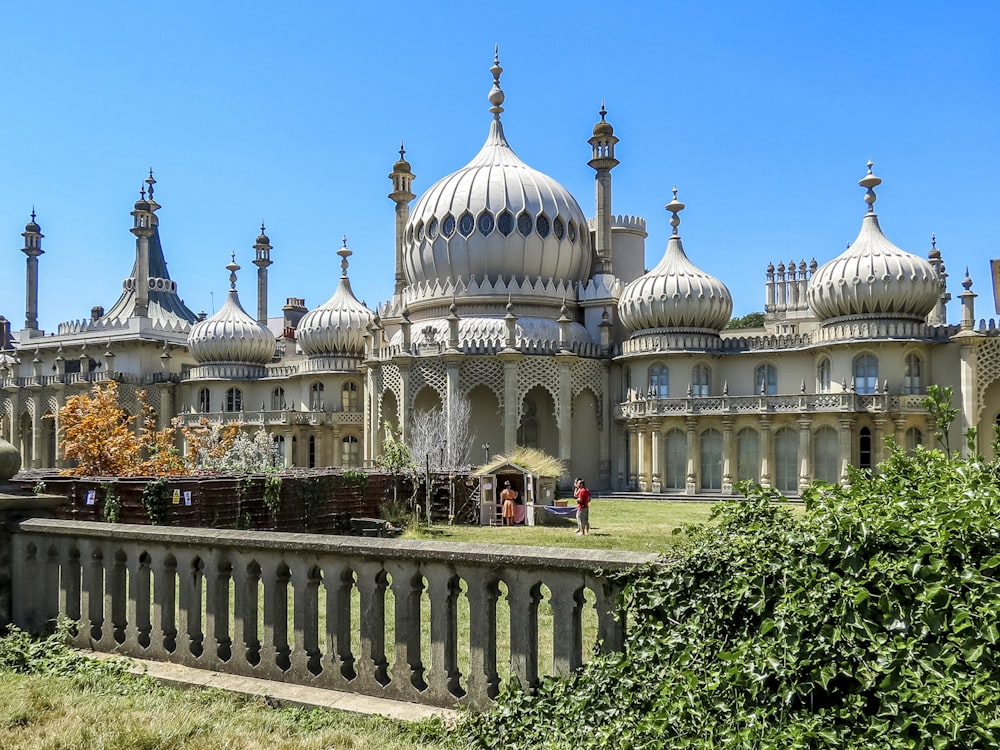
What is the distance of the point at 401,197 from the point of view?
1651 inches

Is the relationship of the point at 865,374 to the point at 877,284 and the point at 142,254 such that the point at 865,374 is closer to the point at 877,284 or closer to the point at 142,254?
the point at 877,284

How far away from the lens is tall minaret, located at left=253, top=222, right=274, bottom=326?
192 ft

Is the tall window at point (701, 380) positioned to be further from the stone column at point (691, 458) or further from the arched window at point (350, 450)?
the arched window at point (350, 450)

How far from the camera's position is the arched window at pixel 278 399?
45344mm

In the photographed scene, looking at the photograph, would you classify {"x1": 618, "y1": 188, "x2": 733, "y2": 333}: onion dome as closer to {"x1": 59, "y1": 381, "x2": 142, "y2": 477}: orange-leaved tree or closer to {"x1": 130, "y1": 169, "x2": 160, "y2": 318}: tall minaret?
{"x1": 59, "y1": 381, "x2": 142, "y2": 477}: orange-leaved tree

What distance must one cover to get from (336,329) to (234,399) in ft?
25.6

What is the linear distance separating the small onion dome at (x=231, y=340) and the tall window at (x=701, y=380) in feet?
79.5

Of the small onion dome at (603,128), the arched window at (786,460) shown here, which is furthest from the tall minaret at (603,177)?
the arched window at (786,460)

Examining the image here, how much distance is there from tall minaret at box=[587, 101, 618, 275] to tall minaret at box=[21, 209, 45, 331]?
38.9m

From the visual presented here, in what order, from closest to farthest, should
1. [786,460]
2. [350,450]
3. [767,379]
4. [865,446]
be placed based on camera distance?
[865,446]
[786,460]
[767,379]
[350,450]

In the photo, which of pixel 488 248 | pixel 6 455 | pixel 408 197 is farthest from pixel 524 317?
pixel 6 455

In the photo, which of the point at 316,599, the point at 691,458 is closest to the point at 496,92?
the point at 691,458

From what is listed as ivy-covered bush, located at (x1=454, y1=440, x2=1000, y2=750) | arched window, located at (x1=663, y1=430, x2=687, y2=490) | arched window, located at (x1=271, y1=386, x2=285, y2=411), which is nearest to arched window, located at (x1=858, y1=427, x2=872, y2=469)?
arched window, located at (x1=663, y1=430, x2=687, y2=490)

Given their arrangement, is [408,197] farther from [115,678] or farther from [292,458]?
Result: [115,678]
